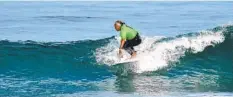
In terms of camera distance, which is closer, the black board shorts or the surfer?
the surfer

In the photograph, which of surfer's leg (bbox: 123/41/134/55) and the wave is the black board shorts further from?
the wave

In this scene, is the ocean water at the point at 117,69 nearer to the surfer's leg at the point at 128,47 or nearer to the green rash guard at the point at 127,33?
the surfer's leg at the point at 128,47

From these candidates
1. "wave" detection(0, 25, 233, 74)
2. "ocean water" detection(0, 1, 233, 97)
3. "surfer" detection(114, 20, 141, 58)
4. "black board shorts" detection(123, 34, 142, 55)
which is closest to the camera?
"ocean water" detection(0, 1, 233, 97)

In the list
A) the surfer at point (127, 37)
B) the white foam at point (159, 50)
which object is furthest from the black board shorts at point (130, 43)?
the white foam at point (159, 50)

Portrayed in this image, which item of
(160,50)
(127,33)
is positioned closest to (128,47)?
(127,33)

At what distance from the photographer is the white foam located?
14.5 metres

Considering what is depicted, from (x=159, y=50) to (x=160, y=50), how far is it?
0.11 feet

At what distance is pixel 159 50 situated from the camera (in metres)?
15.6

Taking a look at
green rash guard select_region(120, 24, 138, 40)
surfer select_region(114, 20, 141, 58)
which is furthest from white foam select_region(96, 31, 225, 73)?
green rash guard select_region(120, 24, 138, 40)

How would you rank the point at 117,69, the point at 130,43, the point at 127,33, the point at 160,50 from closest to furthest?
the point at 127,33 < the point at 130,43 < the point at 117,69 < the point at 160,50

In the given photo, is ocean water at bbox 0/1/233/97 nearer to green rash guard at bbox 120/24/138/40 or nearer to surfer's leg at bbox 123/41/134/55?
surfer's leg at bbox 123/41/134/55

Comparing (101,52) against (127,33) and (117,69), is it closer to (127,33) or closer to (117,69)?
(117,69)

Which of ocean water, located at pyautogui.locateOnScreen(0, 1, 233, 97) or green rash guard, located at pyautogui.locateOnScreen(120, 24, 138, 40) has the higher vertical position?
green rash guard, located at pyautogui.locateOnScreen(120, 24, 138, 40)

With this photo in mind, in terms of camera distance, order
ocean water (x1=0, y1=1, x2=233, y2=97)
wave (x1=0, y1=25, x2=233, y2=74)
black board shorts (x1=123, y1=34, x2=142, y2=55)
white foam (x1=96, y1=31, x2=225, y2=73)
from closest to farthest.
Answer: ocean water (x1=0, y1=1, x2=233, y2=97) → black board shorts (x1=123, y1=34, x2=142, y2=55) → white foam (x1=96, y1=31, x2=225, y2=73) → wave (x1=0, y1=25, x2=233, y2=74)
